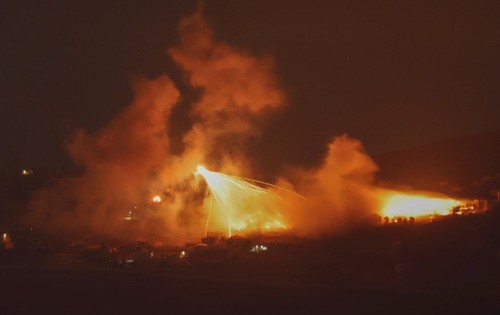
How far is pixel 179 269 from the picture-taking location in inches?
827

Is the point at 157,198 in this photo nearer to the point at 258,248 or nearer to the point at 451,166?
the point at 258,248

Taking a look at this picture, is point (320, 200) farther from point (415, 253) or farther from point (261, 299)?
point (261, 299)

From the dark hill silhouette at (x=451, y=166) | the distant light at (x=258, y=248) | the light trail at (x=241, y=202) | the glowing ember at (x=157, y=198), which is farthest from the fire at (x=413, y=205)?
the glowing ember at (x=157, y=198)

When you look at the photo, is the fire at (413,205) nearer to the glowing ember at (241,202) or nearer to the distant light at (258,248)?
the glowing ember at (241,202)

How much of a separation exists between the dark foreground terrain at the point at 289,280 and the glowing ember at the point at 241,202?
9.32 meters

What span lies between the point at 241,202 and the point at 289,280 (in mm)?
21339

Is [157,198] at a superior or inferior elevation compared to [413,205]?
inferior

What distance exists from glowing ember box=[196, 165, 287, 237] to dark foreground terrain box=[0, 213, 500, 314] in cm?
932

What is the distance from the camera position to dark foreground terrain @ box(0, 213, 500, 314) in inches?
532

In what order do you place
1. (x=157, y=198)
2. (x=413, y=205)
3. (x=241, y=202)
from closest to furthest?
(x=413, y=205)
(x=241, y=202)
(x=157, y=198)

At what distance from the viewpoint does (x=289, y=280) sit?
18.0 metres

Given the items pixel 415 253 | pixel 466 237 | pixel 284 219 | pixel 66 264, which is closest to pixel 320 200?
pixel 284 219

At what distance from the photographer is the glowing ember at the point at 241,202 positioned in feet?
124

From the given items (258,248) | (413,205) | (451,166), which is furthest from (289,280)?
(451,166)
